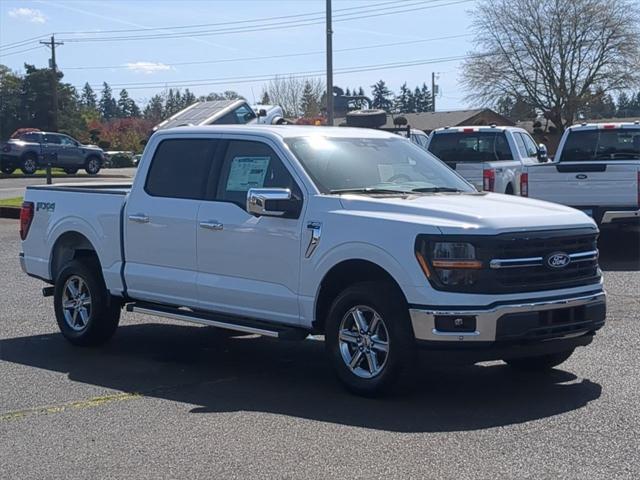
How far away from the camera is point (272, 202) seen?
25.1ft

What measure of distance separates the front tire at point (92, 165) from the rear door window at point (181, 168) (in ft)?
114

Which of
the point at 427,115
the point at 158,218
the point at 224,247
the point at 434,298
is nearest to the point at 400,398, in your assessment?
the point at 434,298

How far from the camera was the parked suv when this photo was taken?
4178 centimetres

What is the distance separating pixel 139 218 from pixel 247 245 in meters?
1.39

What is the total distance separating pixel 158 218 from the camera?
28.9 feet

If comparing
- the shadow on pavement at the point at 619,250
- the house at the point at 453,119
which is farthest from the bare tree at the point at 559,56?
the shadow on pavement at the point at 619,250

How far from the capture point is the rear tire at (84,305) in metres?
9.47

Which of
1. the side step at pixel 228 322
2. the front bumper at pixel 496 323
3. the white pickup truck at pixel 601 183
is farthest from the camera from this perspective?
the white pickup truck at pixel 601 183

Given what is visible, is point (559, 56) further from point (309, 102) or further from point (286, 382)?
point (286, 382)

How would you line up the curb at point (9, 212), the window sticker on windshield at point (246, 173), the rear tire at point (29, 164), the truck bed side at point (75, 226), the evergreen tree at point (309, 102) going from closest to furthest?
the window sticker on windshield at point (246, 173) → the truck bed side at point (75, 226) → the curb at point (9, 212) → the rear tire at point (29, 164) → the evergreen tree at point (309, 102)

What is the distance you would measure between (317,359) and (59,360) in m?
2.30

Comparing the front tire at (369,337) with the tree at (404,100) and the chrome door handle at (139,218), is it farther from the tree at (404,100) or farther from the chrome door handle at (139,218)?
the tree at (404,100)

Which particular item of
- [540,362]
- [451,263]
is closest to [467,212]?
[451,263]

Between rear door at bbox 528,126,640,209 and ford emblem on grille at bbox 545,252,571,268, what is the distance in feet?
26.6
